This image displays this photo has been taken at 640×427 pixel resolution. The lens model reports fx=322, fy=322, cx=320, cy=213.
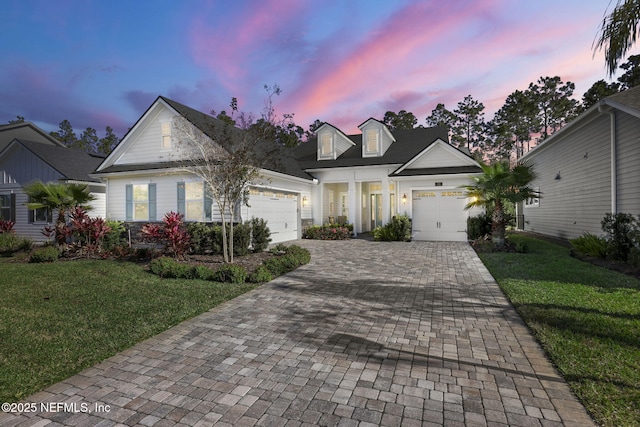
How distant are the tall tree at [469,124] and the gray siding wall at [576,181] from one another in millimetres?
25297

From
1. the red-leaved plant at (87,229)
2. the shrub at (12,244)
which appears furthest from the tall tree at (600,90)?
the shrub at (12,244)

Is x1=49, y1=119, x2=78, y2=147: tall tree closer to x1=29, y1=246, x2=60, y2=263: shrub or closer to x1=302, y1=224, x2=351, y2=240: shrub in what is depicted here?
x1=29, y1=246, x2=60, y2=263: shrub

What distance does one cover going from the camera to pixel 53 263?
9945 mm

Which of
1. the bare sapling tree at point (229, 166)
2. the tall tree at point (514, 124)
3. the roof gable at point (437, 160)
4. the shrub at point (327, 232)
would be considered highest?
the tall tree at point (514, 124)

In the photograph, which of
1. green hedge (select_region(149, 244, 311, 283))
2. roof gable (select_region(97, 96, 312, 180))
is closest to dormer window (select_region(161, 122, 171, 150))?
roof gable (select_region(97, 96, 312, 180))

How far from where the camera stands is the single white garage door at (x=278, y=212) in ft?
44.1

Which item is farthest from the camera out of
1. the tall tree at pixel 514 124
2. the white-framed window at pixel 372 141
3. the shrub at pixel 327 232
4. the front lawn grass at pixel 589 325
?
the tall tree at pixel 514 124

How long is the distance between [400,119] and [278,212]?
3259cm

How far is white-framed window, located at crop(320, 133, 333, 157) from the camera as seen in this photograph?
1902cm

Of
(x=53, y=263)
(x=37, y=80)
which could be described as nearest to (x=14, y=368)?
(x=53, y=263)

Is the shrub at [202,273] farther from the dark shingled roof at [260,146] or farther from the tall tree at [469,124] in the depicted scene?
the tall tree at [469,124]

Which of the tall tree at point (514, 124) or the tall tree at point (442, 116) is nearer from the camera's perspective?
the tall tree at point (514, 124)

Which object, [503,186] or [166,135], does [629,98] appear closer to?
[503,186]

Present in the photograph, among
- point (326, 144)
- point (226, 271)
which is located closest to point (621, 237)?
point (226, 271)
